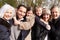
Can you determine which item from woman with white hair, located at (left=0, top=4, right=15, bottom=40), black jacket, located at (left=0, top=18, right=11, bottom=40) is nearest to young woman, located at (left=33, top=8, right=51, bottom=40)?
woman with white hair, located at (left=0, top=4, right=15, bottom=40)

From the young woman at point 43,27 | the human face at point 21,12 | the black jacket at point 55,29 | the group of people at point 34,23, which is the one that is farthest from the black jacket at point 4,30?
the black jacket at point 55,29

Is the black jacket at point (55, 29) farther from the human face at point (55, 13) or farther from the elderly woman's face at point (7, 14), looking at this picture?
the elderly woman's face at point (7, 14)

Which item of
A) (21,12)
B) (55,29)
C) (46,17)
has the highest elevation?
(21,12)

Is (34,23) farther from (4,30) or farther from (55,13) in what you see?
(4,30)

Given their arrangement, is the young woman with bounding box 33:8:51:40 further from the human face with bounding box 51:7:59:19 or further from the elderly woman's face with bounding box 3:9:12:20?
the elderly woman's face with bounding box 3:9:12:20

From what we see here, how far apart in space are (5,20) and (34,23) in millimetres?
697

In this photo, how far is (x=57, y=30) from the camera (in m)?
5.36

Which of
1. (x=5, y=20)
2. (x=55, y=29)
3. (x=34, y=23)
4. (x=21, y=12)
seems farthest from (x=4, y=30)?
(x=55, y=29)

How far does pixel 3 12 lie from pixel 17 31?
2.02 ft

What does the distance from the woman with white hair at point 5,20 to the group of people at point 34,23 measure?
53 mm

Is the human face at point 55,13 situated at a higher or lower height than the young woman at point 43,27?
higher

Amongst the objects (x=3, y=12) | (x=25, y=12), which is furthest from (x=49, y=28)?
(x=3, y=12)

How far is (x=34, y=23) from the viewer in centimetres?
530

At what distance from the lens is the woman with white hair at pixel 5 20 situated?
14.9ft
